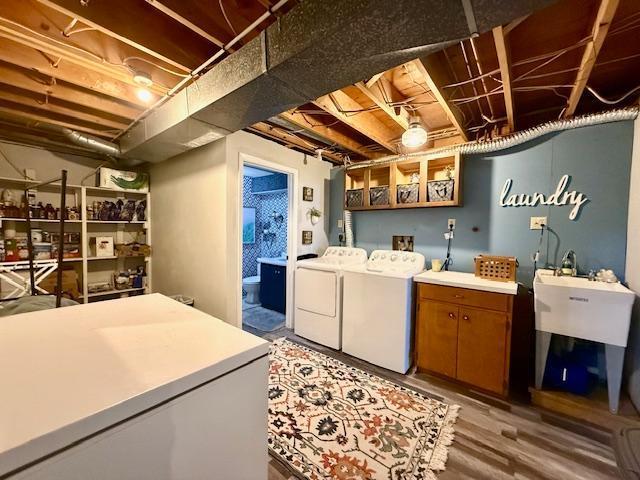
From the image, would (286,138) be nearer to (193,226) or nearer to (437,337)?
(193,226)

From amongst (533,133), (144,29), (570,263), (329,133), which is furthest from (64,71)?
(570,263)

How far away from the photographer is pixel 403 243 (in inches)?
122

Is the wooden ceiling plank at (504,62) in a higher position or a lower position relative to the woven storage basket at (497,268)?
higher

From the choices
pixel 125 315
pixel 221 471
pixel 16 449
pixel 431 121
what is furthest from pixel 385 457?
pixel 431 121

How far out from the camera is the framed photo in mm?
5449

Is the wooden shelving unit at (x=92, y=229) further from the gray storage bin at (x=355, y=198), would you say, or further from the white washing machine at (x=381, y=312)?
the white washing machine at (x=381, y=312)

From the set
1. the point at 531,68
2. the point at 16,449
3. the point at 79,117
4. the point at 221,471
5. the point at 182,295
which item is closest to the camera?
the point at 16,449

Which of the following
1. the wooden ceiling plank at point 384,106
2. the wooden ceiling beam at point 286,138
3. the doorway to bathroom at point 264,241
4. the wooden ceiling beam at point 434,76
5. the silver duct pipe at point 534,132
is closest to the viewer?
the wooden ceiling beam at point 434,76

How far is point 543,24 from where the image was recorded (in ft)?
4.77

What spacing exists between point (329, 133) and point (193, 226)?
181cm

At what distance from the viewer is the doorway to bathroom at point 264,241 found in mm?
4133

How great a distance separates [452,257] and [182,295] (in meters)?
3.08

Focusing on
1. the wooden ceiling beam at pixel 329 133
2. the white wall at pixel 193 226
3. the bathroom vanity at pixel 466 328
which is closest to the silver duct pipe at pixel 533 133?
the wooden ceiling beam at pixel 329 133

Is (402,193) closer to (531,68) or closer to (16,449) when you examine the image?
(531,68)
